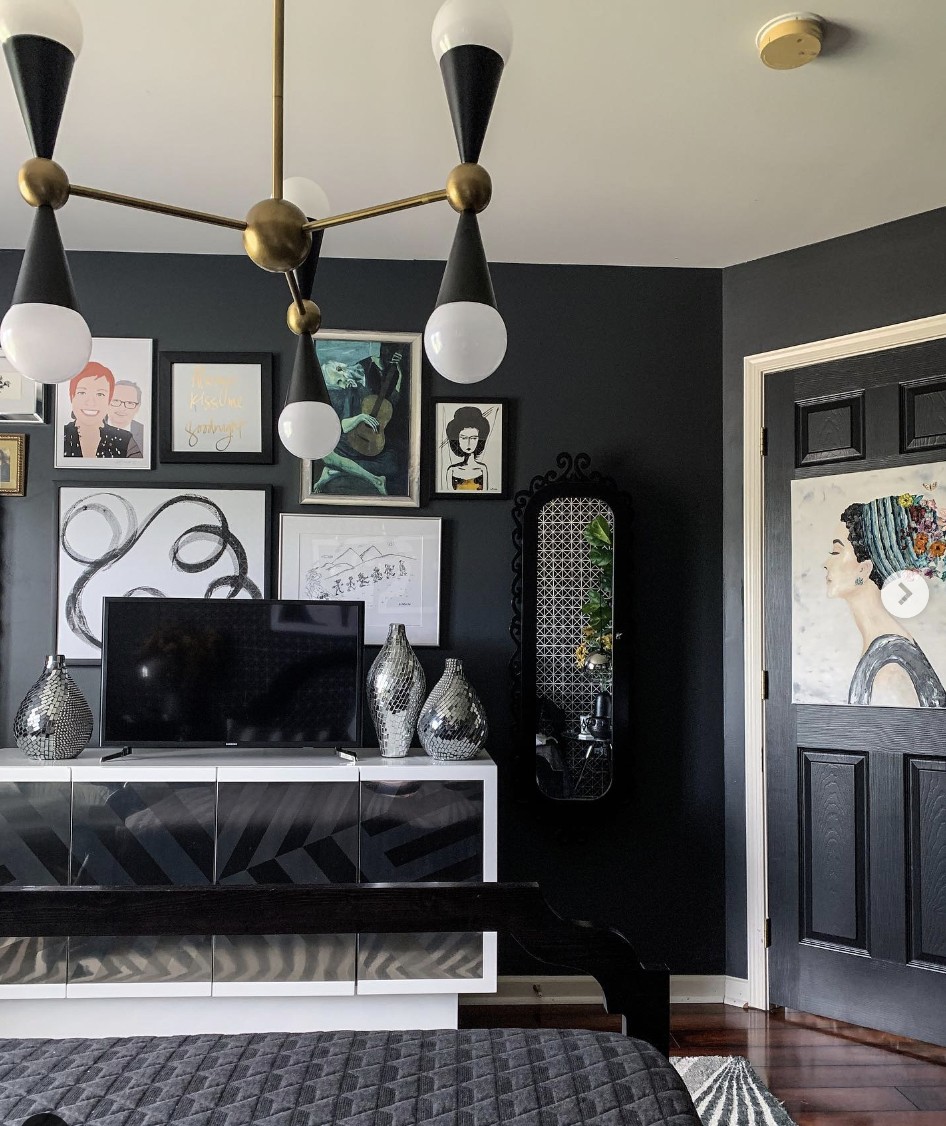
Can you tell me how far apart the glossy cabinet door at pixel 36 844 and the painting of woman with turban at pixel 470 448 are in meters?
1.65

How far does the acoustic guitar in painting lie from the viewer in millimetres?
3590

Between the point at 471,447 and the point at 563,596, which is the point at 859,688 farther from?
the point at 471,447

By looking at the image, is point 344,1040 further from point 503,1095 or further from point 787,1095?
point 787,1095

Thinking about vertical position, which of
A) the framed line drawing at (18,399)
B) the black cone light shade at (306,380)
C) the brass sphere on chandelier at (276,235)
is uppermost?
the framed line drawing at (18,399)

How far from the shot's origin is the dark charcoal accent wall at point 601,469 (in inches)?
139

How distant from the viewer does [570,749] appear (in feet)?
11.6

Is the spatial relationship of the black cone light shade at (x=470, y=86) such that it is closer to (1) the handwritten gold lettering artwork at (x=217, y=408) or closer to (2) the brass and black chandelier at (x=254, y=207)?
(2) the brass and black chandelier at (x=254, y=207)

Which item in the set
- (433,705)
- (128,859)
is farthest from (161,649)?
(433,705)

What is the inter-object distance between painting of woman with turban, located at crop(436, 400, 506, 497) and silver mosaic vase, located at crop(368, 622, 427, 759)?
646 millimetres

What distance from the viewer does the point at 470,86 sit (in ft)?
4.17

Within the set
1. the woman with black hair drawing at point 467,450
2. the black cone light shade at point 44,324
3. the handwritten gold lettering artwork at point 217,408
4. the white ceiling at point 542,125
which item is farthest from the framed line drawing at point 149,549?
the black cone light shade at point 44,324

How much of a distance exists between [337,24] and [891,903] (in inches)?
Answer: 119

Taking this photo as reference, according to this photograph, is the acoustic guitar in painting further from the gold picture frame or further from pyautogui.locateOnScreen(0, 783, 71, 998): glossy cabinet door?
pyautogui.locateOnScreen(0, 783, 71, 998): glossy cabinet door

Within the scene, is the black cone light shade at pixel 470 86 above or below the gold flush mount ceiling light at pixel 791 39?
below
